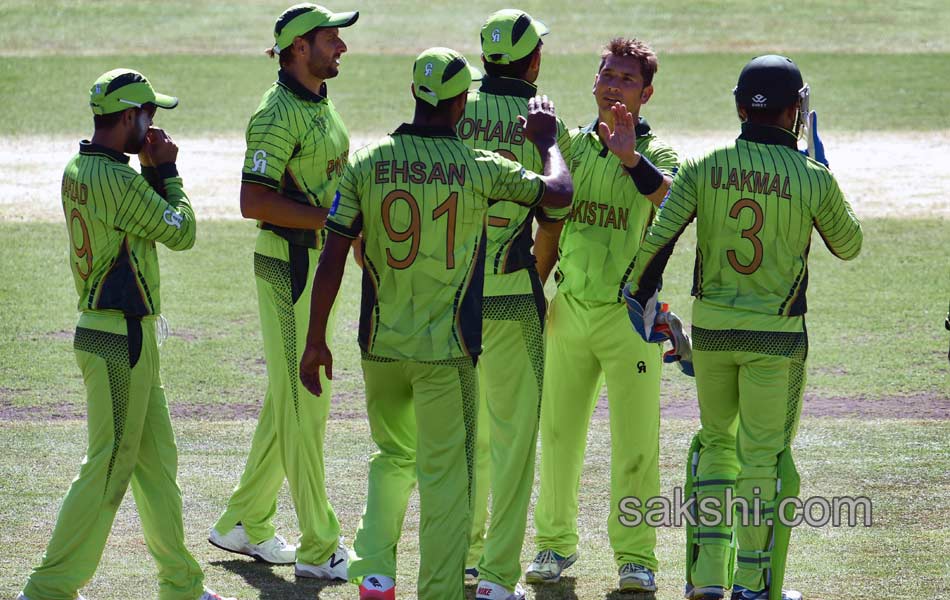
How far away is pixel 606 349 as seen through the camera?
668cm

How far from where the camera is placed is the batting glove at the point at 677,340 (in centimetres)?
625

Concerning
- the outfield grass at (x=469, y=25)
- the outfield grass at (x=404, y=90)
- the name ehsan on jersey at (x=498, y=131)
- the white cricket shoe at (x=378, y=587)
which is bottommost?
the white cricket shoe at (x=378, y=587)

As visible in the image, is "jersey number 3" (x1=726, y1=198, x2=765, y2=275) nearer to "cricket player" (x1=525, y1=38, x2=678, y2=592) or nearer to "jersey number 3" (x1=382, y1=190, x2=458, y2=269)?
"cricket player" (x1=525, y1=38, x2=678, y2=592)

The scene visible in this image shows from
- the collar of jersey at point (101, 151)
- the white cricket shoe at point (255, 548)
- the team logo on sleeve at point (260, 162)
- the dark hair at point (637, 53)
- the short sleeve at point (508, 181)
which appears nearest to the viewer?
the short sleeve at point (508, 181)

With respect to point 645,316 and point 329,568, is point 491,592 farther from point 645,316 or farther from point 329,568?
point 645,316

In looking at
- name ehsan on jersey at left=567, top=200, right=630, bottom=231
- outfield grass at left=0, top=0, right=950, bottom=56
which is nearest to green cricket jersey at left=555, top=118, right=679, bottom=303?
name ehsan on jersey at left=567, top=200, right=630, bottom=231

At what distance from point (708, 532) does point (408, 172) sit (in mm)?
2067

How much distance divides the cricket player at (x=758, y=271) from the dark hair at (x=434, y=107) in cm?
106

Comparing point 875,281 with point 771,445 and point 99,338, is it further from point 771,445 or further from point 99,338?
point 99,338

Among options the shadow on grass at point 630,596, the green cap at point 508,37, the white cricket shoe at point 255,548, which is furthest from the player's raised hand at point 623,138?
the white cricket shoe at point 255,548

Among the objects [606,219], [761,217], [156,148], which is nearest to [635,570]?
[606,219]

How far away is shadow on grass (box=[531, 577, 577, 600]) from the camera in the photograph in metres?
6.46

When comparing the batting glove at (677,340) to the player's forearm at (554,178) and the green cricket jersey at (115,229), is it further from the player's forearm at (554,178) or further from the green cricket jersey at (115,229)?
the green cricket jersey at (115,229)

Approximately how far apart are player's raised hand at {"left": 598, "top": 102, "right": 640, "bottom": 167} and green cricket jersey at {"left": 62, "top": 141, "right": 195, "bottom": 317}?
6.26ft
